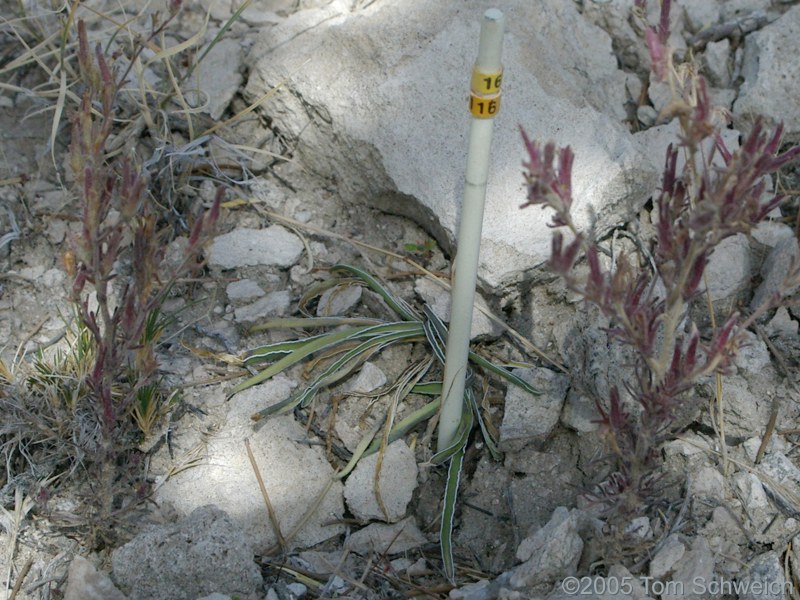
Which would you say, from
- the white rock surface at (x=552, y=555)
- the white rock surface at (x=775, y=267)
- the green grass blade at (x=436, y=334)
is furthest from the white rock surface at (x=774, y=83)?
the white rock surface at (x=552, y=555)

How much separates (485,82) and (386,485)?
3.82ft

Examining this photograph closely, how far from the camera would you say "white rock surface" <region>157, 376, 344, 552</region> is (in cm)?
243

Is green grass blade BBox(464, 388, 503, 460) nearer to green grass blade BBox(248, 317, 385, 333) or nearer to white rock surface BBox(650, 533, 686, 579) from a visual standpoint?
green grass blade BBox(248, 317, 385, 333)

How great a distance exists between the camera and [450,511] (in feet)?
7.73

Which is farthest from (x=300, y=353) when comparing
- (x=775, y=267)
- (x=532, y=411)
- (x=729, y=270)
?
(x=775, y=267)

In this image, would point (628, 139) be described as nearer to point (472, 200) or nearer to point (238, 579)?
point (472, 200)

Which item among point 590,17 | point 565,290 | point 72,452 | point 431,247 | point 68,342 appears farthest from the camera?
point 590,17

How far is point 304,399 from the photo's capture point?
8.40 feet

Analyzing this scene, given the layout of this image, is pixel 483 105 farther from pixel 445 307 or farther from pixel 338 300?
pixel 338 300

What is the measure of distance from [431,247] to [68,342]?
119 centimetres

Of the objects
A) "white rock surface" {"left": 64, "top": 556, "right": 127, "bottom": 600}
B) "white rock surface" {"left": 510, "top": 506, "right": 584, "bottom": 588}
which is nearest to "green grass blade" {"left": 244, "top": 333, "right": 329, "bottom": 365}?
"white rock surface" {"left": 64, "top": 556, "right": 127, "bottom": 600}

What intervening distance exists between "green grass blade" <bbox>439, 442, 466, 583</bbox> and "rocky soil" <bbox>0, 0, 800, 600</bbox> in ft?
0.20

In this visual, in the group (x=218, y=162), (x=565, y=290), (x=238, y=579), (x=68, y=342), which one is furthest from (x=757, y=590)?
(x=218, y=162)

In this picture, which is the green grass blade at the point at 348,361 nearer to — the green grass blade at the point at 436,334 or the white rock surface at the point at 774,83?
the green grass blade at the point at 436,334
